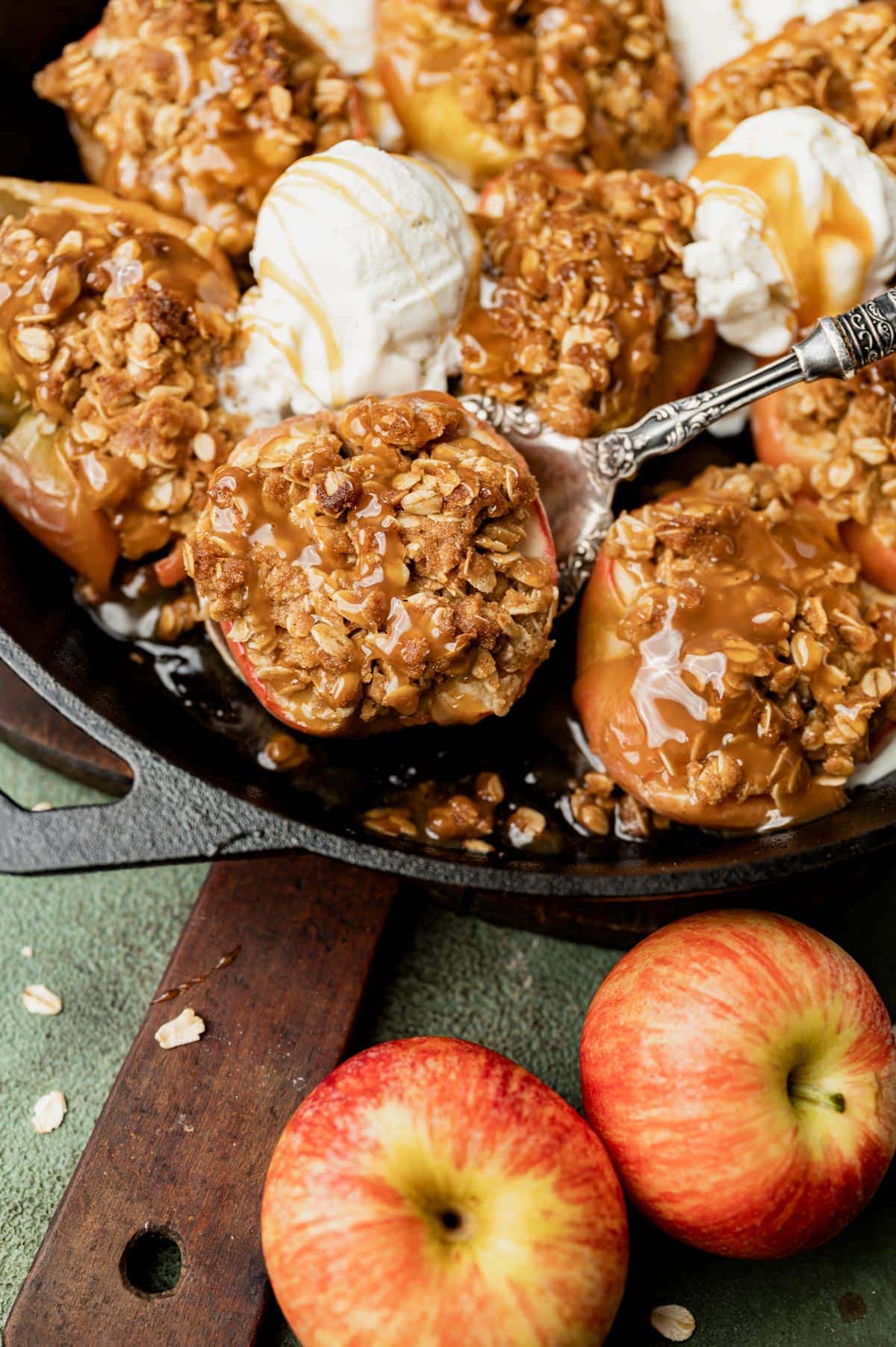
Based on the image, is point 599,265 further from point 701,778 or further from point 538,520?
point 701,778

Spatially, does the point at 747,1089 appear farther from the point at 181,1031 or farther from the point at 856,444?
the point at 856,444

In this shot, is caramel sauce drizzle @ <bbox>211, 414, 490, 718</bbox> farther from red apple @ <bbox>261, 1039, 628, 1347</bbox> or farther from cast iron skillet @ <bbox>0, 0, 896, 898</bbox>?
red apple @ <bbox>261, 1039, 628, 1347</bbox>

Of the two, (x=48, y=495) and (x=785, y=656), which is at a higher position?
(x=48, y=495)

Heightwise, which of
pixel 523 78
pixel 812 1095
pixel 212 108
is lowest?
pixel 812 1095

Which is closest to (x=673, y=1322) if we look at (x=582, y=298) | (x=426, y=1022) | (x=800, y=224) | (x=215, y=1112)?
(x=426, y=1022)

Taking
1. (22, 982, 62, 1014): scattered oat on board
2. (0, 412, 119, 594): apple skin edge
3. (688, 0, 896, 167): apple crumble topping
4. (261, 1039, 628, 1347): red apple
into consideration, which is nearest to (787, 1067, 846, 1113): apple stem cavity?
(261, 1039, 628, 1347): red apple

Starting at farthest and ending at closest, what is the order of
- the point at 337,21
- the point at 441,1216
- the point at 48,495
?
the point at 337,21 < the point at 48,495 < the point at 441,1216

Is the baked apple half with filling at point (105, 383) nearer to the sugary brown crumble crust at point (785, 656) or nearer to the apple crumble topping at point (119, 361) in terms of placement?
the apple crumble topping at point (119, 361)
